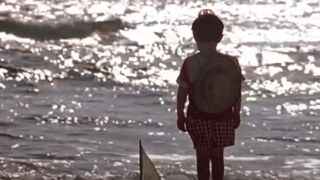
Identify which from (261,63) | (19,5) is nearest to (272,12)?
(19,5)

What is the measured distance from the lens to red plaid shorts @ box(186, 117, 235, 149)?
643cm

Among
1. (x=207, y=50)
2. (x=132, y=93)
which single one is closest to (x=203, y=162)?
(x=207, y=50)

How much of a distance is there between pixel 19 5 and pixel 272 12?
748cm

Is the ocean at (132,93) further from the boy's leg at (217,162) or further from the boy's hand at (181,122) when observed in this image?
the boy's hand at (181,122)

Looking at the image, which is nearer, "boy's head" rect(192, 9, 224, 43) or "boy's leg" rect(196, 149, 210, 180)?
"boy's head" rect(192, 9, 224, 43)

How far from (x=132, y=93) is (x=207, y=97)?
8965 mm

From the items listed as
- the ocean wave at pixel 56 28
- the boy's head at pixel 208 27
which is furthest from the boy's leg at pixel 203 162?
the ocean wave at pixel 56 28

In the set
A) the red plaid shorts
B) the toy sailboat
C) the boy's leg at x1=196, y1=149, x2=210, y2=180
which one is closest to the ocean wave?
the boy's leg at x1=196, y1=149, x2=210, y2=180

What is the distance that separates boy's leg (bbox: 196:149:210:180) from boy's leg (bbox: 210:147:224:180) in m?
0.03

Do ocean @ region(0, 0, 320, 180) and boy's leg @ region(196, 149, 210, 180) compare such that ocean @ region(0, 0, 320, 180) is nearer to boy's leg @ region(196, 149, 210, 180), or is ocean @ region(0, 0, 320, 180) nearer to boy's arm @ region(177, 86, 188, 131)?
boy's leg @ region(196, 149, 210, 180)

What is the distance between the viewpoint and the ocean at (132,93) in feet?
33.6

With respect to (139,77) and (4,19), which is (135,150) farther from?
(4,19)

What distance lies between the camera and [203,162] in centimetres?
657

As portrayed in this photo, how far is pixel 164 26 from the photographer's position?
26.0 meters
